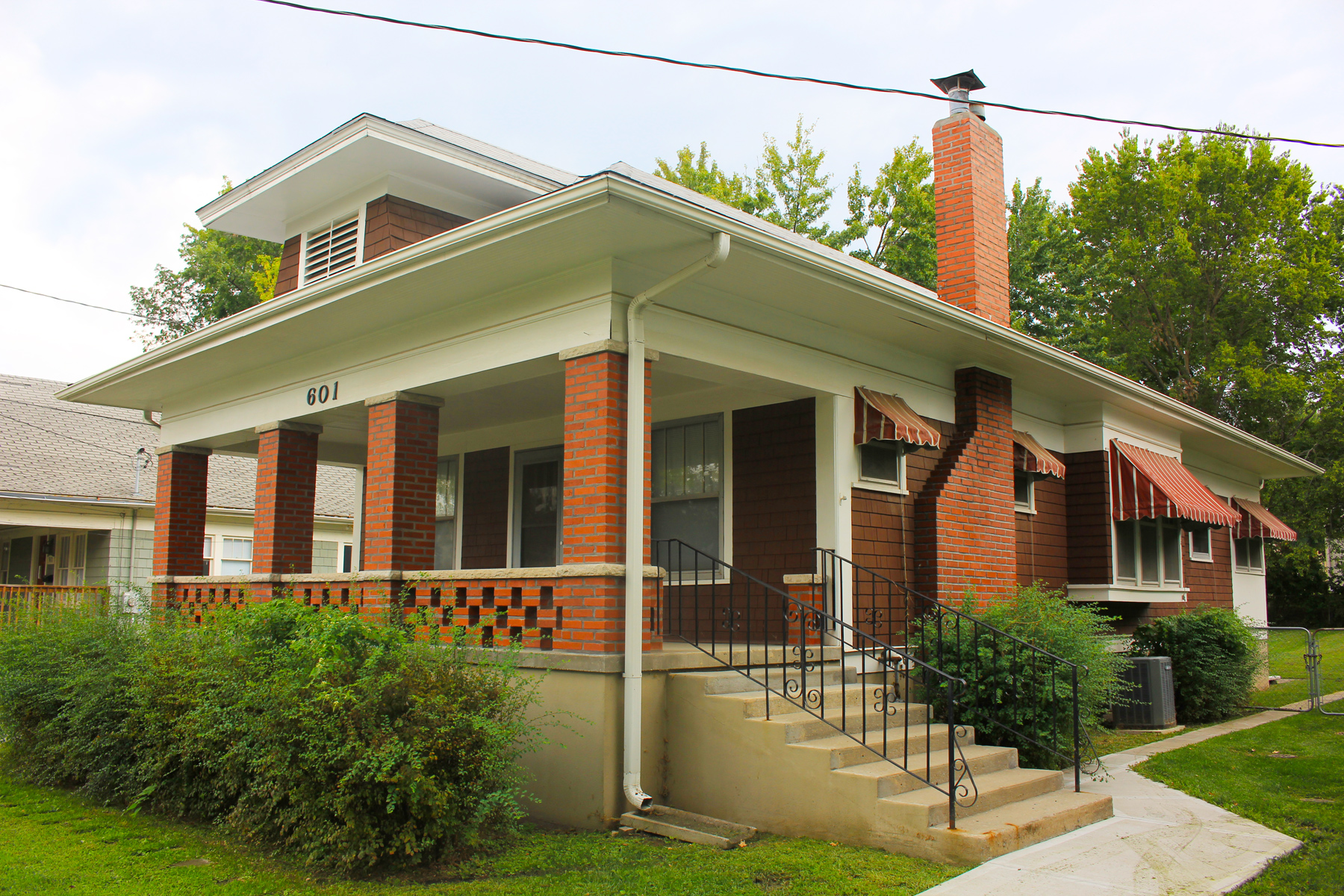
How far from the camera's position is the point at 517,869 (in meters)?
5.52

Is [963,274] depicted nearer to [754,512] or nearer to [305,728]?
[754,512]

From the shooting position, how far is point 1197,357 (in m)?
30.1

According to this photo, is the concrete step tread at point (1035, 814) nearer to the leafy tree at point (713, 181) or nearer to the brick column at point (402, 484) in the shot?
the brick column at point (402, 484)

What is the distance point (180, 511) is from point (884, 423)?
27.7ft

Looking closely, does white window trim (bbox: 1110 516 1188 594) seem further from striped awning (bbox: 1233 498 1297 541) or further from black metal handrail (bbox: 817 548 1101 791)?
black metal handrail (bbox: 817 548 1101 791)

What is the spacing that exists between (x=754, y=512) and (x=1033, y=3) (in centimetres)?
567

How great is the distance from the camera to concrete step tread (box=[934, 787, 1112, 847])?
224 inches

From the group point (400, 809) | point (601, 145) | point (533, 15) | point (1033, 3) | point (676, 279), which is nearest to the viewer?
point (400, 809)

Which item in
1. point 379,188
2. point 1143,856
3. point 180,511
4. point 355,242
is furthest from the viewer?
point 180,511

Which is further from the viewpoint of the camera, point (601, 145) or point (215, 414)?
point (601, 145)

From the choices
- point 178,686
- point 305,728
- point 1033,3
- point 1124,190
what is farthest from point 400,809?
point 1124,190

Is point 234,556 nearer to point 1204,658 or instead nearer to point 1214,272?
point 1204,658

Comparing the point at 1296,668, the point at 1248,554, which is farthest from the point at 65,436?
the point at 1296,668

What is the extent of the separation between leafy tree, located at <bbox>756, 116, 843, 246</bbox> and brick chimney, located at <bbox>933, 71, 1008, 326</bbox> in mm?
19548
